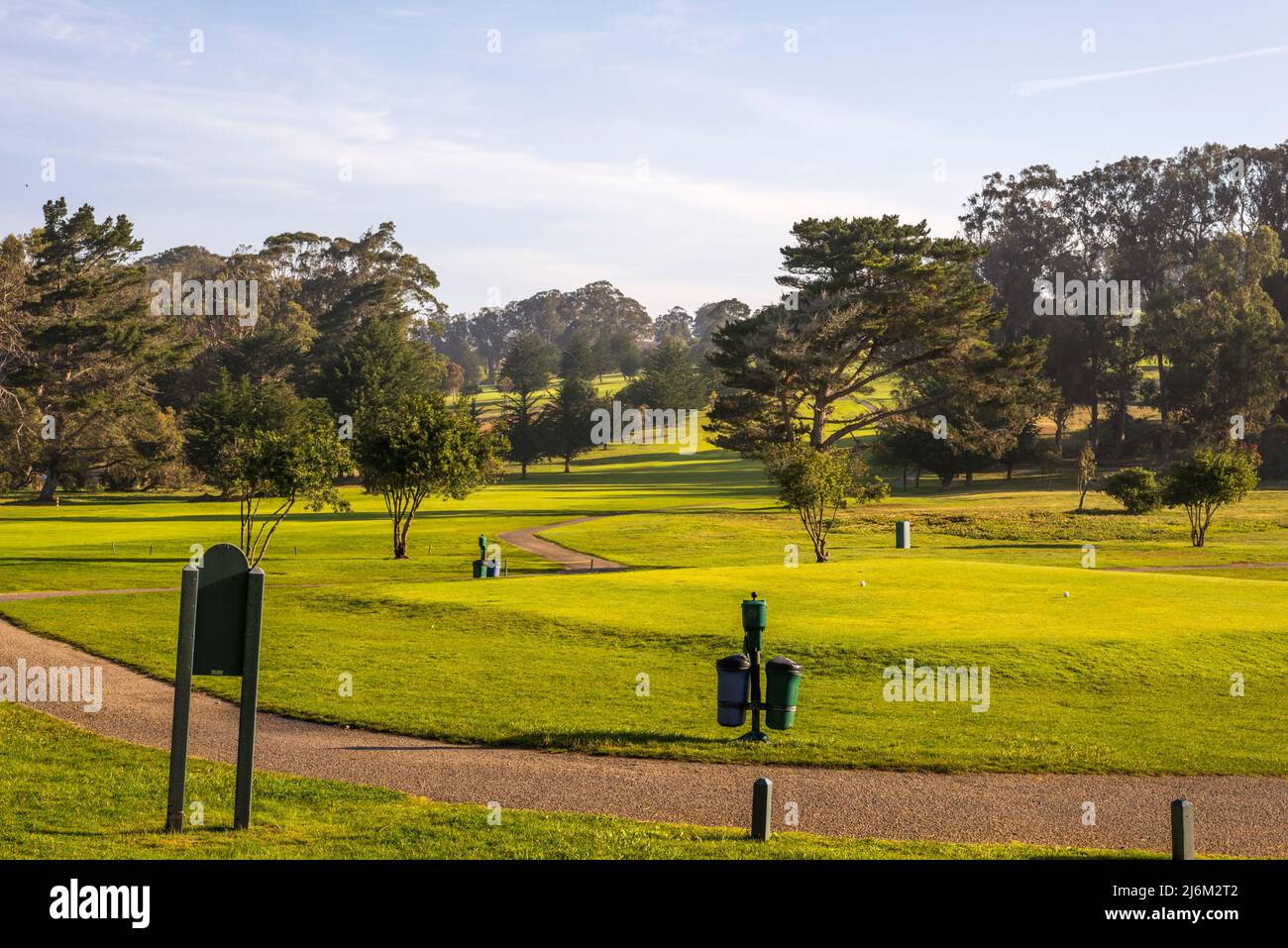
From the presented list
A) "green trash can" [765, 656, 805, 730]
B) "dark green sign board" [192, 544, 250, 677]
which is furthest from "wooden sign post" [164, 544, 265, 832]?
"green trash can" [765, 656, 805, 730]

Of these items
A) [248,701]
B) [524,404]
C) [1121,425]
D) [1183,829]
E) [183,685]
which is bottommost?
[1183,829]

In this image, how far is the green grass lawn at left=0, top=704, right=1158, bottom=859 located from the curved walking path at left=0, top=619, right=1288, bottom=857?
83 cm

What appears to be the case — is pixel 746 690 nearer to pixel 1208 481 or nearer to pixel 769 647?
pixel 769 647

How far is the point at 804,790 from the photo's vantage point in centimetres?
1427

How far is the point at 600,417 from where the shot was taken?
5482 inches

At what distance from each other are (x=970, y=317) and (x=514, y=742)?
7158 cm

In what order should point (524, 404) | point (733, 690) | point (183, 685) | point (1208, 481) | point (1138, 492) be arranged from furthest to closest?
point (524, 404) → point (1138, 492) → point (1208, 481) → point (733, 690) → point (183, 685)

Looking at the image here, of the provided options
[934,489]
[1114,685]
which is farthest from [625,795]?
[934,489]

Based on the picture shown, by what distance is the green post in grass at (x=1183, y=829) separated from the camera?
9953 millimetres

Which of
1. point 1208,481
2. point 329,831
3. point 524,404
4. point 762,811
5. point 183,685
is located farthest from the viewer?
point 524,404

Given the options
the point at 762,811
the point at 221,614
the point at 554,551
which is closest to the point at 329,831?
the point at 221,614

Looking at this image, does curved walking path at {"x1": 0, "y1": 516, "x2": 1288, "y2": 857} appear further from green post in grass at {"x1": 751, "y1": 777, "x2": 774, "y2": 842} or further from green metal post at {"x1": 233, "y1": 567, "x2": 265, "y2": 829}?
green metal post at {"x1": 233, "y1": 567, "x2": 265, "y2": 829}

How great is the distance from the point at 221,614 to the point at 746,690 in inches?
307
